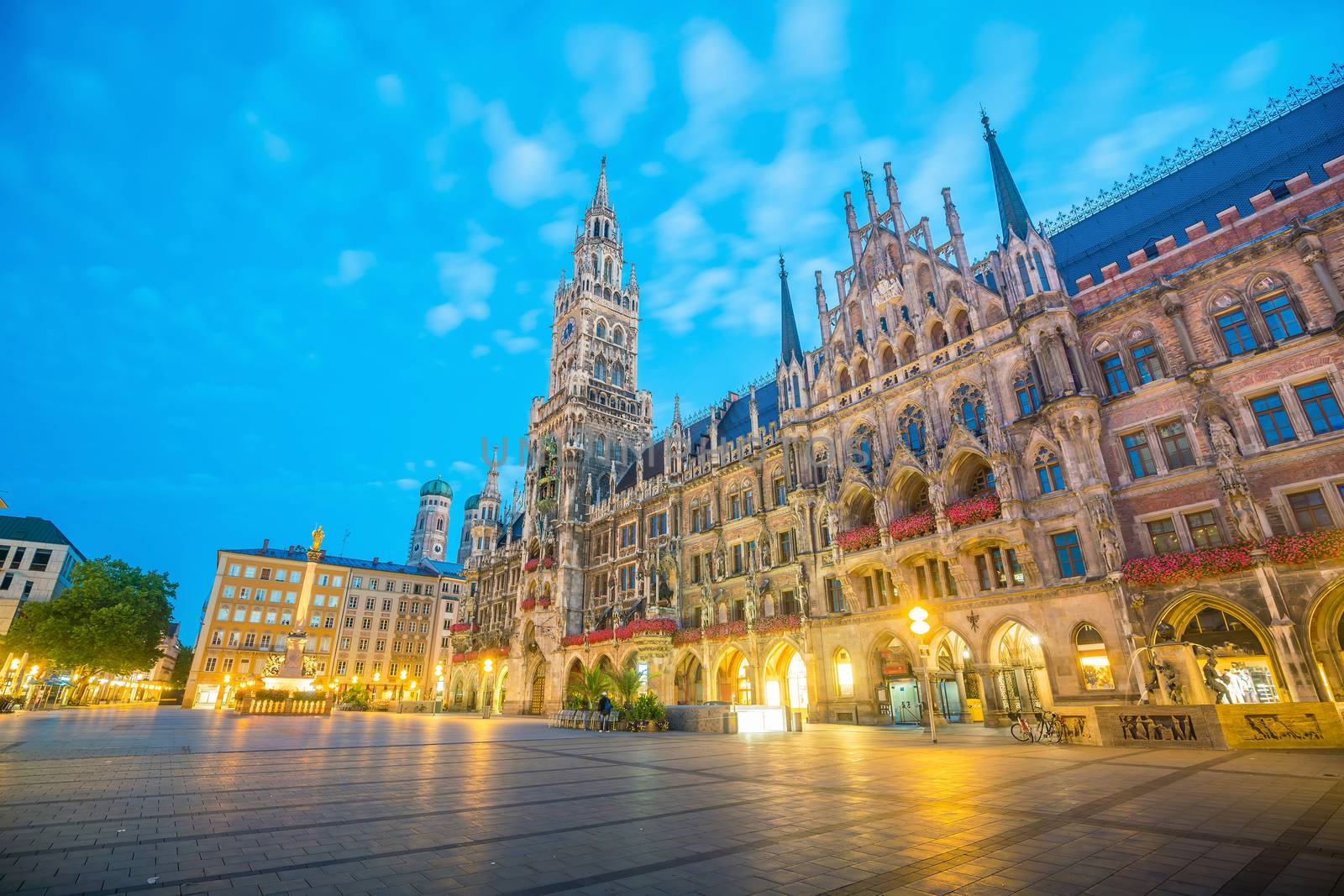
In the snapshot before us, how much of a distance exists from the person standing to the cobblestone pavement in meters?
14.9

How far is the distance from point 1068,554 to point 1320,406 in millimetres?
9034

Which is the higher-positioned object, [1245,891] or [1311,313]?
A: [1311,313]

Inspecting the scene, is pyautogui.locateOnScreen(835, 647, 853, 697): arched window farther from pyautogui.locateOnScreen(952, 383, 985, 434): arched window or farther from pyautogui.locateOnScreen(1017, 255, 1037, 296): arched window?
pyautogui.locateOnScreen(1017, 255, 1037, 296): arched window

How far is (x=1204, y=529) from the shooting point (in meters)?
21.7

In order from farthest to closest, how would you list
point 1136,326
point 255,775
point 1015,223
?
point 1015,223
point 1136,326
point 255,775

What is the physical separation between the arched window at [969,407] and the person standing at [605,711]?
21.0 metres

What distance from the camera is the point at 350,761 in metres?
13.1

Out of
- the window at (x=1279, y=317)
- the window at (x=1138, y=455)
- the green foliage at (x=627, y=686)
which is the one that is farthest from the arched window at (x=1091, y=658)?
the green foliage at (x=627, y=686)

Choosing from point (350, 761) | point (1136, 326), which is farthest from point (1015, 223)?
point (350, 761)

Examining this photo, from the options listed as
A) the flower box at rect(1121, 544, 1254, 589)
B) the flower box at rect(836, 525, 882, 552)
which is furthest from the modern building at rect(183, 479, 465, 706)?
the flower box at rect(1121, 544, 1254, 589)

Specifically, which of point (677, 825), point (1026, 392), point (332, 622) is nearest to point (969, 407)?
point (1026, 392)

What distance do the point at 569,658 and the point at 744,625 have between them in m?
18.8

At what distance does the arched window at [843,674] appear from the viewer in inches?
1190

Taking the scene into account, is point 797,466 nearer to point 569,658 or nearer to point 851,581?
point 851,581
